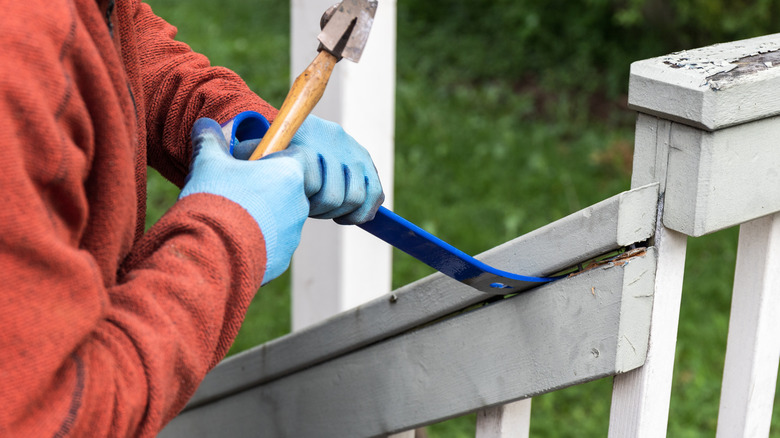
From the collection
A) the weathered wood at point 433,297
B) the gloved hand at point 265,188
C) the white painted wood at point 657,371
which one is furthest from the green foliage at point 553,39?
the gloved hand at point 265,188

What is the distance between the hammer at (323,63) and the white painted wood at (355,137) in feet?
2.15

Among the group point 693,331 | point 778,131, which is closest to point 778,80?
point 778,131

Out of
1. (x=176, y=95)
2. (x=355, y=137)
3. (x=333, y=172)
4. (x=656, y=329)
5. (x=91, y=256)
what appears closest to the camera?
(x=91, y=256)

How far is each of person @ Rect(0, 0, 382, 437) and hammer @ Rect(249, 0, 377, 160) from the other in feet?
0.12

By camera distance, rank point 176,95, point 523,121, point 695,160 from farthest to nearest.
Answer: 1. point 523,121
2. point 176,95
3. point 695,160

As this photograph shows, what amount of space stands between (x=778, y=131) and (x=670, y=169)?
154 mm

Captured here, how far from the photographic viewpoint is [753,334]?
115 centimetres

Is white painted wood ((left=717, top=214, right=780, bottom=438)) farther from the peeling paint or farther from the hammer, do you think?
the hammer

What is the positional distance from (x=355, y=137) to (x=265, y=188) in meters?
0.83

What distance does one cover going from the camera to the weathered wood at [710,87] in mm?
939

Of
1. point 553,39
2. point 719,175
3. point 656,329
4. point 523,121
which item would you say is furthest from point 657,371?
point 553,39

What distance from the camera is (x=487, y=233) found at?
3.97 meters

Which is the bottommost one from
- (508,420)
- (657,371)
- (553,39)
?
(553,39)

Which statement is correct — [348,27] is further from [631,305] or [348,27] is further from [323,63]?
[631,305]
